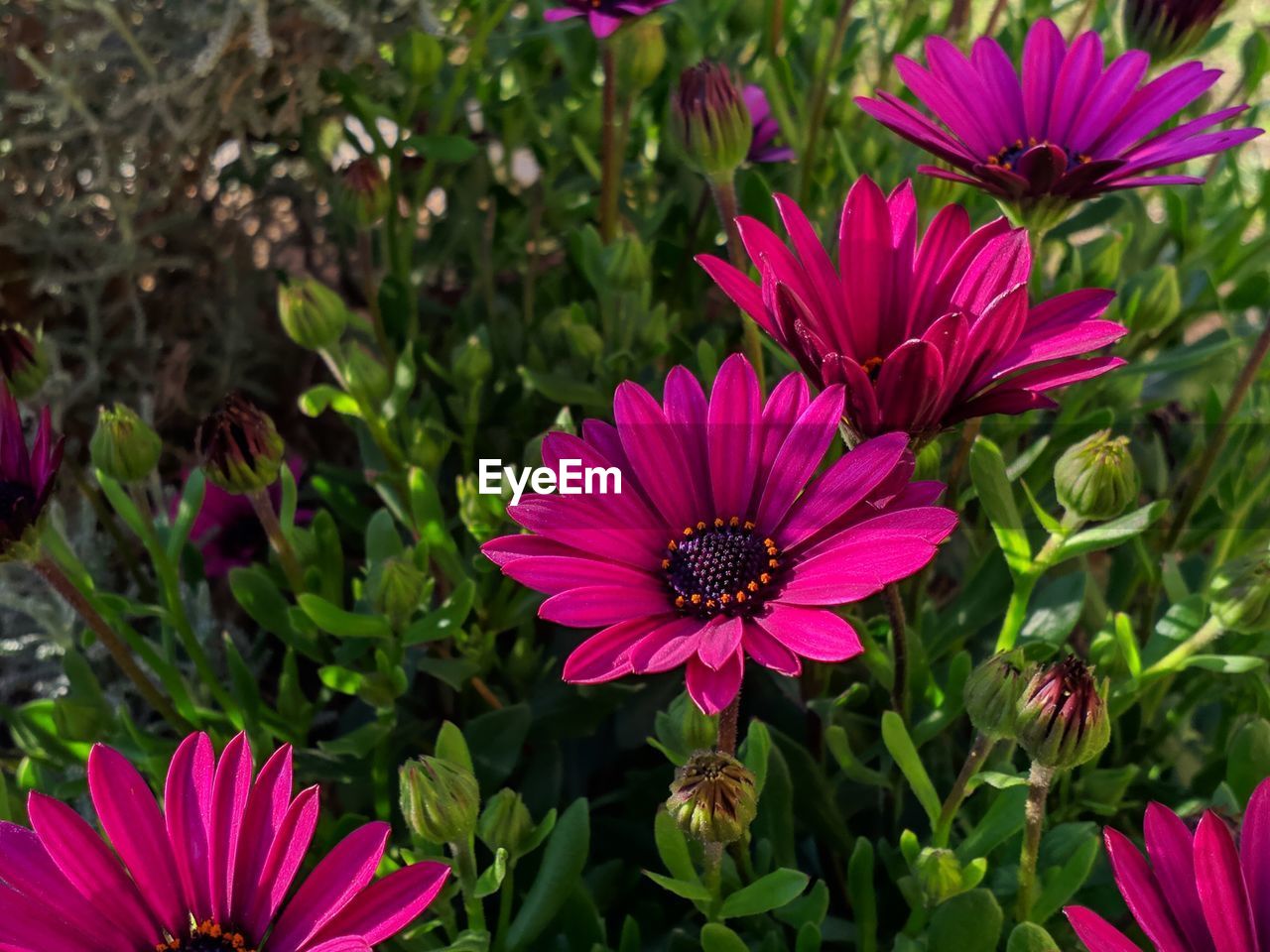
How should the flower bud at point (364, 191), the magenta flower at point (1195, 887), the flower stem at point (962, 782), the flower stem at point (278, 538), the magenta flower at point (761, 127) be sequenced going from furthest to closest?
the magenta flower at point (761, 127) < the flower bud at point (364, 191) < the flower stem at point (278, 538) < the flower stem at point (962, 782) < the magenta flower at point (1195, 887)

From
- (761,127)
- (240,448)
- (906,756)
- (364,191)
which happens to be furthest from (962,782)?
(761,127)

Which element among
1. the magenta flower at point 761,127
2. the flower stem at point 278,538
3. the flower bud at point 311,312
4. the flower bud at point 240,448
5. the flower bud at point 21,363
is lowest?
the flower stem at point 278,538

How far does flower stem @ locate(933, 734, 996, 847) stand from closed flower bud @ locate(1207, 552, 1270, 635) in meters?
0.11

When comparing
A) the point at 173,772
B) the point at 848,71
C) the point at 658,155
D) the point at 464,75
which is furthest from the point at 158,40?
the point at 173,772

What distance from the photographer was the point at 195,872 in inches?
16.8

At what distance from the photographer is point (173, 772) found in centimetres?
41

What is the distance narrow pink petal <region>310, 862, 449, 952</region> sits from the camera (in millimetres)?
386

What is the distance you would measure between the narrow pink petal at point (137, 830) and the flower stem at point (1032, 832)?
12.3 inches

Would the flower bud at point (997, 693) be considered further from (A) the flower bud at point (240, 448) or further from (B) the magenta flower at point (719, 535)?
(A) the flower bud at point (240, 448)

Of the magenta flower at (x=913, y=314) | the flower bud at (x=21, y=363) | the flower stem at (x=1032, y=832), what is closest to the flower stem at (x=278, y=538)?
the flower bud at (x=21, y=363)

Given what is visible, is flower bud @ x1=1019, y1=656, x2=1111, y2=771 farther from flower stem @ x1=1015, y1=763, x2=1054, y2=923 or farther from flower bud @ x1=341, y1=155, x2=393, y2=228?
flower bud @ x1=341, y1=155, x2=393, y2=228

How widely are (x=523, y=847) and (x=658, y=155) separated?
1.87 feet

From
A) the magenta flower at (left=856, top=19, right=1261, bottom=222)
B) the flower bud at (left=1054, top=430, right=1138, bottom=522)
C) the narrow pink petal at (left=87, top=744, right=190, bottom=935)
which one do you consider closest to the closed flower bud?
the flower bud at (left=1054, top=430, right=1138, bottom=522)

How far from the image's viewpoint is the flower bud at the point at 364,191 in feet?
2.32
